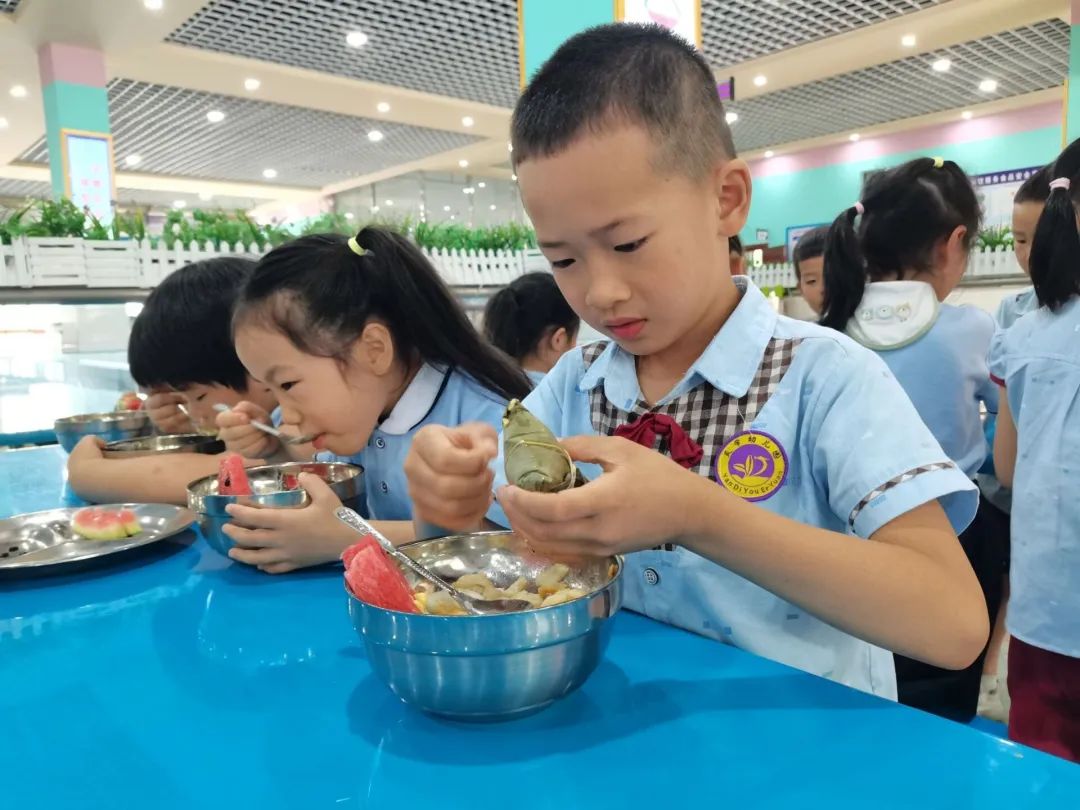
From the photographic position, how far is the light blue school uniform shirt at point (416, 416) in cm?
138

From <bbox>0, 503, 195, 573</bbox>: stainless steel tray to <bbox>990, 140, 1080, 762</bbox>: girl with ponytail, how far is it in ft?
4.83

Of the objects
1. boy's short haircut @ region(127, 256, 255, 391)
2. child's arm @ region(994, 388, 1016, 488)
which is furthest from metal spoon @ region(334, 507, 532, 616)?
child's arm @ region(994, 388, 1016, 488)

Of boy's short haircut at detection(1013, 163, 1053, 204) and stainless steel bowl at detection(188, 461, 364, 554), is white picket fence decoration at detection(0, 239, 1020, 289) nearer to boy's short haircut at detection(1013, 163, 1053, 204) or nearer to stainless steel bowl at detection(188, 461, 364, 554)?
stainless steel bowl at detection(188, 461, 364, 554)

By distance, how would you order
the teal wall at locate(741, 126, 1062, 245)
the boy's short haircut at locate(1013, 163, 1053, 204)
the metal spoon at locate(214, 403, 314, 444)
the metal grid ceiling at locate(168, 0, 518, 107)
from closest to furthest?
the metal spoon at locate(214, 403, 314, 444)
the boy's short haircut at locate(1013, 163, 1053, 204)
the metal grid ceiling at locate(168, 0, 518, 107)
the teal wall at locate(741, 126, 1062, 245)

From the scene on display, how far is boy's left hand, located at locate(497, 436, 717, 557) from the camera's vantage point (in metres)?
0.60

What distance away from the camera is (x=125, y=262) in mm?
2643

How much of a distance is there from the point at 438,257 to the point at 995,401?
85.5 inches

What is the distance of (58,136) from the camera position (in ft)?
20.8

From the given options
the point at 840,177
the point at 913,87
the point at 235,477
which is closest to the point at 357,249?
the point at 235,477

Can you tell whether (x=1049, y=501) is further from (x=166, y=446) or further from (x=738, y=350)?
(x=166, y=446)

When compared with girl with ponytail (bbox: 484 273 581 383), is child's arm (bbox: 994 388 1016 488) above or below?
below

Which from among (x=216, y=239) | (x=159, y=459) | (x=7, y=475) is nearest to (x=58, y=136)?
(x=216, y=239)

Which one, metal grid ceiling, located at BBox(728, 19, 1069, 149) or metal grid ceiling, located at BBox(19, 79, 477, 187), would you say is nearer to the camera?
metal grid ceiling, located at BBox(728, 19, 1069, 149)

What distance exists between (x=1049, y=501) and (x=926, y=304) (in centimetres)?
81
